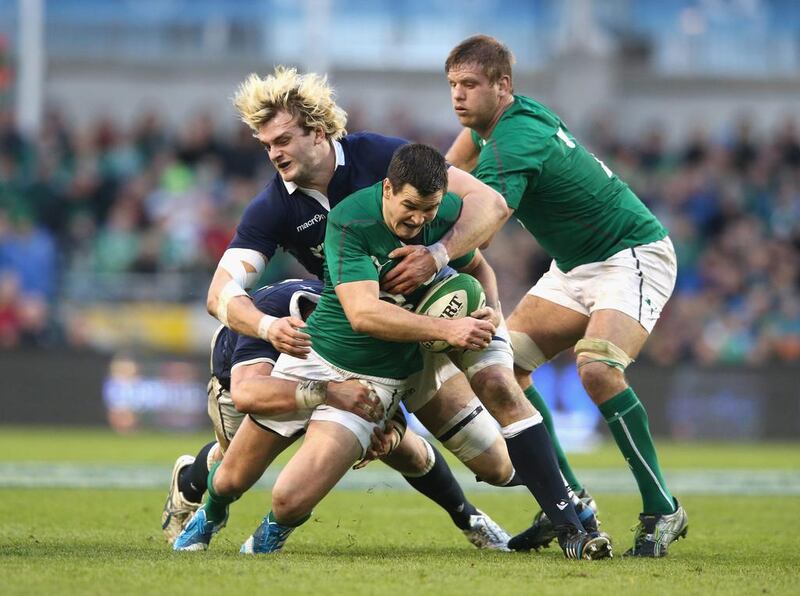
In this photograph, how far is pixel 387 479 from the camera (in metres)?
11.3

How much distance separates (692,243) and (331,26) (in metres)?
8.09

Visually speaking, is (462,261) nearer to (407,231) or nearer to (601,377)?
(407,231)

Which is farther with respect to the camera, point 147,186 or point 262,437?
point 147,186

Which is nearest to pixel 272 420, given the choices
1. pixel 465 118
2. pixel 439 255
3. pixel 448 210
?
pixel 439 255

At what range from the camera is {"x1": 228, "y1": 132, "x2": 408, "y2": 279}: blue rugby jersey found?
6543mm

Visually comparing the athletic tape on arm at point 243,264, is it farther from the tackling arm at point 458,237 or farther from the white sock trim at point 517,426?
the white sock trim at point 517,426

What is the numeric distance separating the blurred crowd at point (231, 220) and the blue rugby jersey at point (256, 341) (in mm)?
9196

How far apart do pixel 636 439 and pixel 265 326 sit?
1.89 m

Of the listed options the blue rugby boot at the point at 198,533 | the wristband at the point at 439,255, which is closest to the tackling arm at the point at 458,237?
the wristband at the point at 439,255

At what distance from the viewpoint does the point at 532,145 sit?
6590 millimetres

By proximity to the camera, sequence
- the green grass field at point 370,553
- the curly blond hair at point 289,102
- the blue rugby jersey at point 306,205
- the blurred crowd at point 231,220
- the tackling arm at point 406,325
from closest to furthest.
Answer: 1. the green grass field at point 370,553
2. the tackling arm at point 406,325
3. the curly blond hair at point 289,102
4. the blue rugby jersey at point 306,205
5. the blurred crowd at point 231,220

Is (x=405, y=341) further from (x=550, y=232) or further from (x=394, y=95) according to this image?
(x=394, y=95)

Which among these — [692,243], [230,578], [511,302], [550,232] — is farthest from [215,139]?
[230,578]

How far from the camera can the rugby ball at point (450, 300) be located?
602 cm
